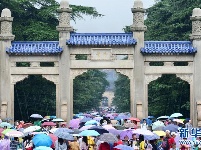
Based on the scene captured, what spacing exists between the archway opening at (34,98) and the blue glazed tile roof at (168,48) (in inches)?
412

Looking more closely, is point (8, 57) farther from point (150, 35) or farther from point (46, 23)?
point (150, 35)

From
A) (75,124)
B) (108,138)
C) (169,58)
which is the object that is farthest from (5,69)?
(108,138)

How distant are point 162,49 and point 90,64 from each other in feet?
12.2

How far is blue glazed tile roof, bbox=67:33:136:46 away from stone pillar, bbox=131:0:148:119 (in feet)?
1.34

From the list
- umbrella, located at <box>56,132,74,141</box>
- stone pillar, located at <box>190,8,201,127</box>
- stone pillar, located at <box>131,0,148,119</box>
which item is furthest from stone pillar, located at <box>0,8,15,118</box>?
umbrella, located at <box>56,132,74,141</box>

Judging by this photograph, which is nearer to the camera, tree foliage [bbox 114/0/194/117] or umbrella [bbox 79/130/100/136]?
umbrella [bbox 79/130/100/136]

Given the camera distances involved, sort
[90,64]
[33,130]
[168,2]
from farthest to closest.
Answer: [168,2] → [90,64] → [33,130]

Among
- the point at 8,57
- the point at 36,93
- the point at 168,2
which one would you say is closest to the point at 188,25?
the point at 168,2

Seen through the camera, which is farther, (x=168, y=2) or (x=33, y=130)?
(x=168, y=2)

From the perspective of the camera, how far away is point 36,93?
42.1 m

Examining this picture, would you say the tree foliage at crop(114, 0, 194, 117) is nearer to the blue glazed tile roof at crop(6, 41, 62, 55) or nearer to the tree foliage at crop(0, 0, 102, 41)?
the tree foliage at crop(0, 0, 102, 41)

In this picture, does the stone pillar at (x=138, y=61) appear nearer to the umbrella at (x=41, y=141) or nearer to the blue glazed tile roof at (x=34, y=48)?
the blue glazed tile roof at (x=34, y=48)

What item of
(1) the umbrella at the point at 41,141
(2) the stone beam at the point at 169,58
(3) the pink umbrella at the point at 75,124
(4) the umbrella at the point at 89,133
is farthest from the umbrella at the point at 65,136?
(2) the stone beam at the point at 169,58

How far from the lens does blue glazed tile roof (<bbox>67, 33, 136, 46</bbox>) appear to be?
32188mm
